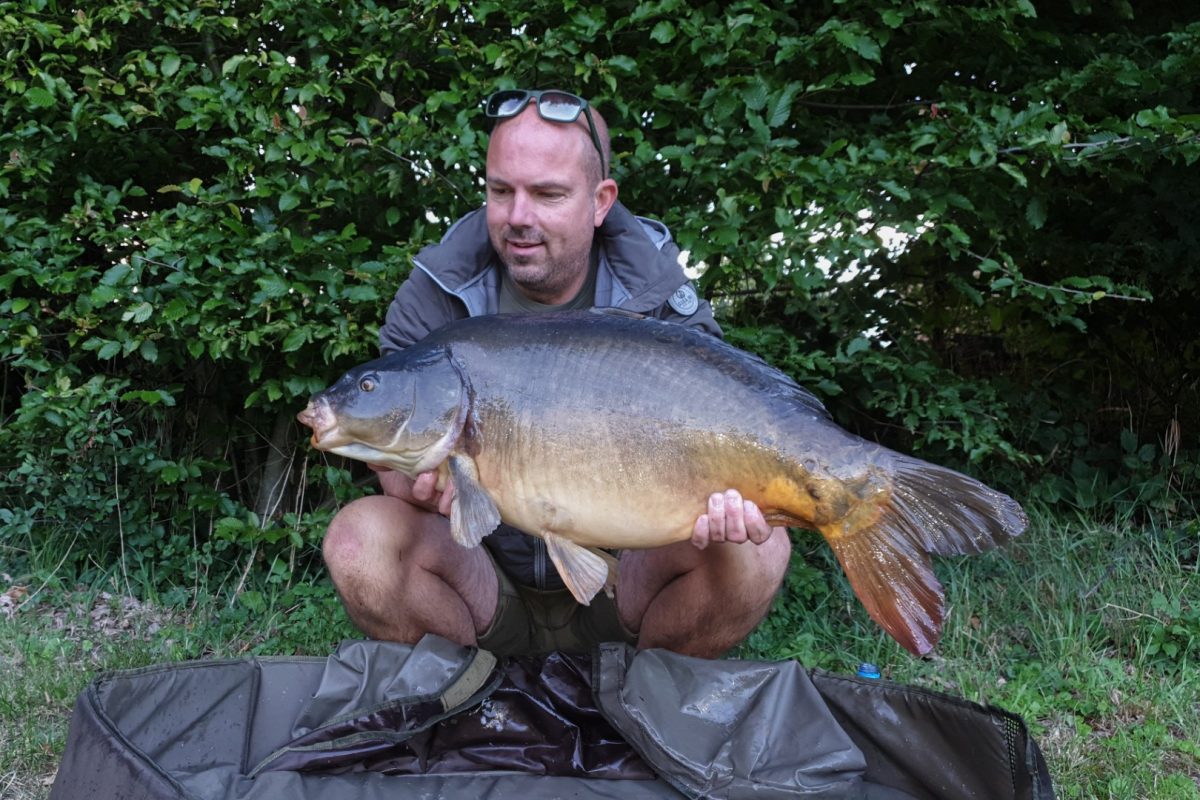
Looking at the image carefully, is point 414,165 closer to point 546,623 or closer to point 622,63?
point 622,63

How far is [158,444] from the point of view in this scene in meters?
3.35

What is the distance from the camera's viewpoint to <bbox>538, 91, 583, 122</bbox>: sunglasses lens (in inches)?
A: 86.0

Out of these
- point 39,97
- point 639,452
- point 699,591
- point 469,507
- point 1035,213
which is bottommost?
point 699,591

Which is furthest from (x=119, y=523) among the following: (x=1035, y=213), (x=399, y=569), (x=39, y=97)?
(x=1035, y=213)

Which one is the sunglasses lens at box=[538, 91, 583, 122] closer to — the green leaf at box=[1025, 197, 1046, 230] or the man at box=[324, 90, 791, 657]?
the man at box=[324, 90, 791, 657]

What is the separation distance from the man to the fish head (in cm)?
33

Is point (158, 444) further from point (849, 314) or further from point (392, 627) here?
point (849, 314)

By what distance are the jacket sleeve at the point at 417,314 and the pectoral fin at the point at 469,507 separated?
61 cm

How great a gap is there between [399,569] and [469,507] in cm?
49

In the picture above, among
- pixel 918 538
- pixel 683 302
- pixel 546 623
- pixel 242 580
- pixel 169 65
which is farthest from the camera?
pixel 242 580

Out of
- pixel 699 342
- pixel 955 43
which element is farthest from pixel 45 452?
pixel 955 43

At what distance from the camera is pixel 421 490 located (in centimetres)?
186

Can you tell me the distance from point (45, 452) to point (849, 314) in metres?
2.55

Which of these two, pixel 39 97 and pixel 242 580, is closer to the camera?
pixel 39 97
